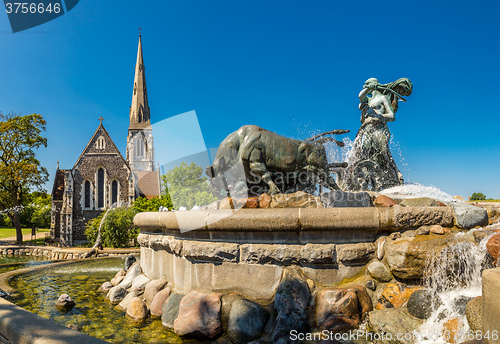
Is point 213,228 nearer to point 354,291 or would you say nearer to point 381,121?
point 354,291

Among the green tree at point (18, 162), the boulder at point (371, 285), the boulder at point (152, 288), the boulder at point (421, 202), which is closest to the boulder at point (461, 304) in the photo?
the boulder at point (371, 285)

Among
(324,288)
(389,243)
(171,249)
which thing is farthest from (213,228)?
(389,243)

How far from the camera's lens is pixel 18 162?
30.6m

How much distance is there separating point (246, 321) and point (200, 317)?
50 centimetres

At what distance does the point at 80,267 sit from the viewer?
28.6 ft

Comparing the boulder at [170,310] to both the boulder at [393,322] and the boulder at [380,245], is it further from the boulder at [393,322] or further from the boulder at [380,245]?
the boulder at [380,245]

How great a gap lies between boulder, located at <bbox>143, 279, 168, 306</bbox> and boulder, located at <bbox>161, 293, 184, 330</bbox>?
1.54 ft

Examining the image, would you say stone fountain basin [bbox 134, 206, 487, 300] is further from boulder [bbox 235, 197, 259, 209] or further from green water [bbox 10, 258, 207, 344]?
green water [bbox 10, 258, 207, 344]

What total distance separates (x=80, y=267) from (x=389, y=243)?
7932 millimetres

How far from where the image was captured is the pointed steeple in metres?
65.1

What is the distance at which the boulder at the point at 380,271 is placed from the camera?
342cm

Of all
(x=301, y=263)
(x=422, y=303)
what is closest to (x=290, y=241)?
(x=301, y=263)

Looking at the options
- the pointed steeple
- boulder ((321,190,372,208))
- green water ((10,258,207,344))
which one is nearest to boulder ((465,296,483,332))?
boulder ((321,190,372,208))

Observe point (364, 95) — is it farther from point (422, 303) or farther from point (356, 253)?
point (422, 303)
